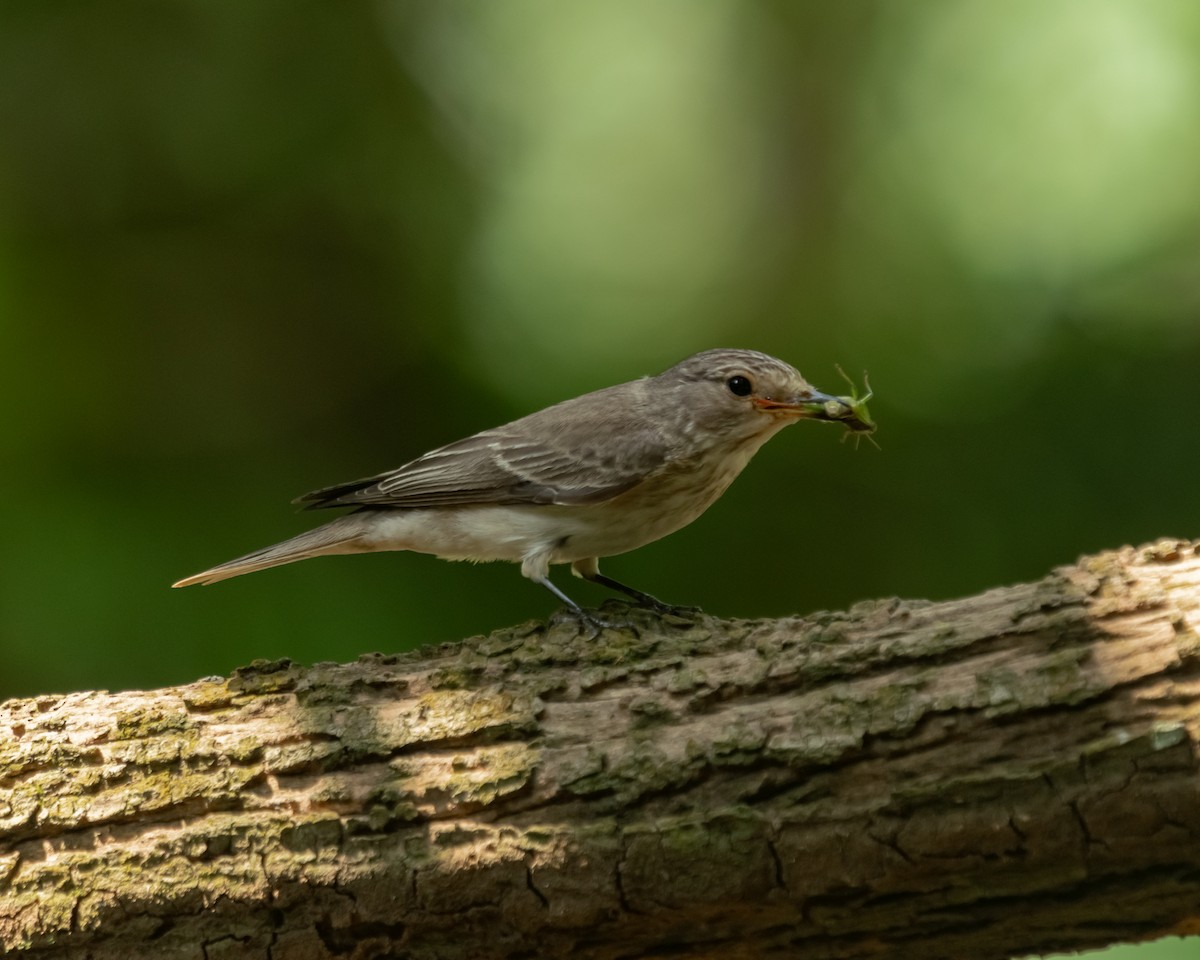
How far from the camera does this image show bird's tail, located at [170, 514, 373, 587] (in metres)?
5.04

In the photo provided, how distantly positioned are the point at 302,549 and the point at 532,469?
41.7 inches

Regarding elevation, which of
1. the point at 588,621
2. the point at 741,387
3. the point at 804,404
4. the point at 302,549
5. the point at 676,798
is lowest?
the point at 676,798

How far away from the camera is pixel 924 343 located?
6.90 metres

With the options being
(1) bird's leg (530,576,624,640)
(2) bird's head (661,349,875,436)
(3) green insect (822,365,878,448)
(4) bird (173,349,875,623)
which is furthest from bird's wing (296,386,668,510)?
(3) green insect (822,365,878,448)

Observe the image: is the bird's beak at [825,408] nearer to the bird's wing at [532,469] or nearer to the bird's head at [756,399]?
the bird's head at [756,399]

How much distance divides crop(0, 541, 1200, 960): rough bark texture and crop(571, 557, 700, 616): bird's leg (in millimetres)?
1158

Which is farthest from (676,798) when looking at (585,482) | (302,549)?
(302,549)

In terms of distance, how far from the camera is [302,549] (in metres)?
5.13

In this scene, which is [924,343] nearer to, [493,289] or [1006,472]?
[1006,472]

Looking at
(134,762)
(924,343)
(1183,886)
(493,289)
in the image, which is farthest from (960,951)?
(493,289)

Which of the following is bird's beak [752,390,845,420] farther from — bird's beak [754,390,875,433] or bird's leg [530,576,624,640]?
bird's leg [530,576,624,640]

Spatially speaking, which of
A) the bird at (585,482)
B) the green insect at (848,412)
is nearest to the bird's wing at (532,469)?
the bird at (585,482)

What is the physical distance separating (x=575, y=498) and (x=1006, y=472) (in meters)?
2.82

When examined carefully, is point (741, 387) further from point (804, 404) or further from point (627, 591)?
point (627, 591)
